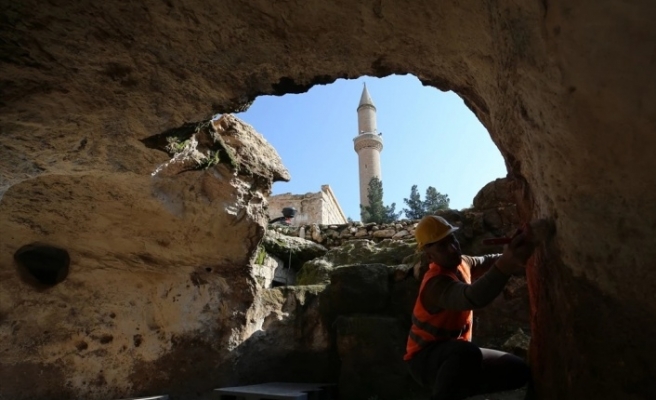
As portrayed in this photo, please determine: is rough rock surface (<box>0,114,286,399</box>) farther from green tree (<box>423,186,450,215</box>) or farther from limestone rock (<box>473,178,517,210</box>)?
green tree (<box>423,186,450,215</box>)

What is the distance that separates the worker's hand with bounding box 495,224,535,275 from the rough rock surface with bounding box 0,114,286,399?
2602 mm

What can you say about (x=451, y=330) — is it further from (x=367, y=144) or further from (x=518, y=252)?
(x=367, y=144)

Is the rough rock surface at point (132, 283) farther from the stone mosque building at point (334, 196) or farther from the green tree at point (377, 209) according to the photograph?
the green tree at point (377, 209)

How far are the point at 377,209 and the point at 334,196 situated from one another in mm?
2264

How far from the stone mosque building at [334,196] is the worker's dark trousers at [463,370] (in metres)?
12.0

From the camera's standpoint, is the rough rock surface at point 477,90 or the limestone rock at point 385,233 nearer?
the rough rock surface at point 477,90

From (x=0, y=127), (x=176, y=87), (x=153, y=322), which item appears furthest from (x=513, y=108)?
(x=153, y=322)

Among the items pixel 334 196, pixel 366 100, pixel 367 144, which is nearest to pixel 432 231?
pixel 334 196

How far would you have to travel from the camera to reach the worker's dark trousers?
2.03m

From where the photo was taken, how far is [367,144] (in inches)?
1026

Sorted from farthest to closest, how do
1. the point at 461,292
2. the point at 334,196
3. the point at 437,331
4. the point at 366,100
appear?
the point at 366,100 < the point at 334,196 < the point at 437,331 < the point at 461,292

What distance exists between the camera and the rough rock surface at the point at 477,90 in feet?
4.21

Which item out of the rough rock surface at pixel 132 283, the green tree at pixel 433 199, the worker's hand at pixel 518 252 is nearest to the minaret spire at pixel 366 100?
the green tree at pixel 433 199

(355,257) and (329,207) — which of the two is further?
(329,207)
